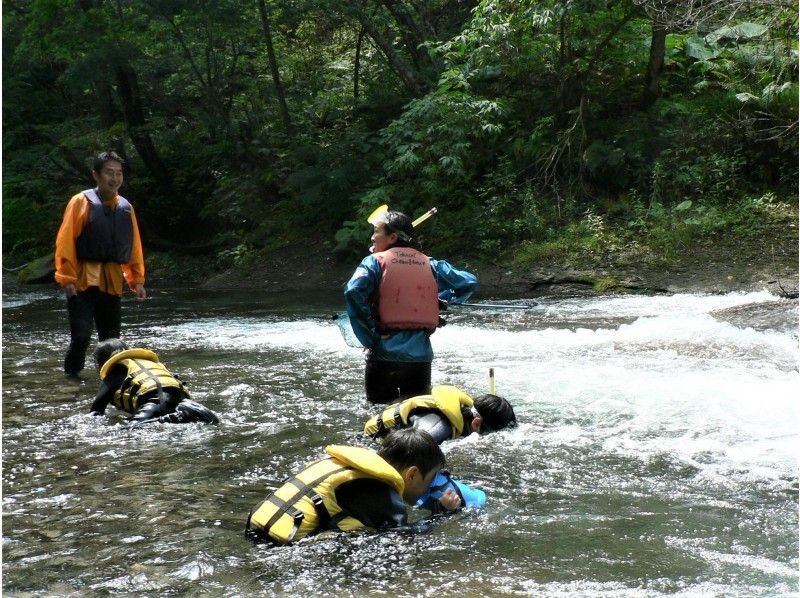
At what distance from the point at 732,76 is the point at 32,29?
14635 millimetres

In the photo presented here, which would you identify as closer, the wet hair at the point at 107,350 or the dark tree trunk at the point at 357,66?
the wet hair at the point at 107,350

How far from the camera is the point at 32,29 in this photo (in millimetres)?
19469

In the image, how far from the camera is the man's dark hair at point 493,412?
579 centimetres

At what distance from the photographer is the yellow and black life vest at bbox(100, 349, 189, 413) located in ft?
20.6

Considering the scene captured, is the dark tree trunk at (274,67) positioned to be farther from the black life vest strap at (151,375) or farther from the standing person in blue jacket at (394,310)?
the standing person in blue jacket at (394,310)

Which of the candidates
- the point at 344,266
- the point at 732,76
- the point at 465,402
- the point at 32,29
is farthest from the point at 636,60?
the point at 465,402

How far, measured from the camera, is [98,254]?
774 cm

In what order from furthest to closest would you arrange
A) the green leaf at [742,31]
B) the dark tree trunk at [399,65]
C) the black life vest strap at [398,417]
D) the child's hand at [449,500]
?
the dark tree trunk at [399,65] < the green leaf at [742,31] < the black life vest strap at [398,417] < the child's hand at [449,500]

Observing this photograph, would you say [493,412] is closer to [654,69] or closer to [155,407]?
[155,407]

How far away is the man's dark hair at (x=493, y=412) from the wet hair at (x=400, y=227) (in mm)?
1145

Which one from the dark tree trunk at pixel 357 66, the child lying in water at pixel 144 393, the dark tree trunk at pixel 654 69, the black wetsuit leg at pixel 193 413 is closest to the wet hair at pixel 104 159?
the child lying in water at pixel 144 393

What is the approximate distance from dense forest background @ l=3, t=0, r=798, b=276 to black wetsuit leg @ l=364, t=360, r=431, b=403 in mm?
9891

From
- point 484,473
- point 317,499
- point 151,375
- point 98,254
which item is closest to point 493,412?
point 484,473

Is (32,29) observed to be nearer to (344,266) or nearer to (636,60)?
(344,266)
